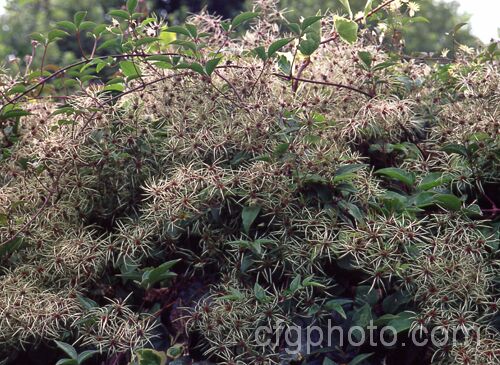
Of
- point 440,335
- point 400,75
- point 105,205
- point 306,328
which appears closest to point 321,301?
point 306,328

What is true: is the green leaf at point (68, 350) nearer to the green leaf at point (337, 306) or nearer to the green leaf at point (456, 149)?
the green leaf at point (337, 306)

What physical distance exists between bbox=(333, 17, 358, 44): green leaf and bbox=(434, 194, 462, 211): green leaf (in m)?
0.62

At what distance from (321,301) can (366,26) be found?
1.00m

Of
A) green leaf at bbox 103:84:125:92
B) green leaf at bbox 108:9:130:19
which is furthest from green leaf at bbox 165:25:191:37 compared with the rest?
green leaf at bbox 103:84:125:92

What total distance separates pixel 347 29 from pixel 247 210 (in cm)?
68

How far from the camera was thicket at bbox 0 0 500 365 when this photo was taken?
5.12ft

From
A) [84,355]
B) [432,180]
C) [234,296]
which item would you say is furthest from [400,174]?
[84,355]

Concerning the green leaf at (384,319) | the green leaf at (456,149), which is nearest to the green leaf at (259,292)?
the green leaf at (384,319)

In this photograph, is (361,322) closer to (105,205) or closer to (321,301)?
(321,301)

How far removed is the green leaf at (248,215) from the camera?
1634 mm

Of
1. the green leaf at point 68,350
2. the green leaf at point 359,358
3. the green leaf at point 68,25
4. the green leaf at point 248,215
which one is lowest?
the green leaf at point 68,350

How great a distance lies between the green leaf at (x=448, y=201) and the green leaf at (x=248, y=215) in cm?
41

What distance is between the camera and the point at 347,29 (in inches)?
80.0

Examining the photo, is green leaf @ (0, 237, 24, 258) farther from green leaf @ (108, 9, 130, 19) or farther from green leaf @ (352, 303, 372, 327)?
green leaf @ (352, 303, 372, 327)
